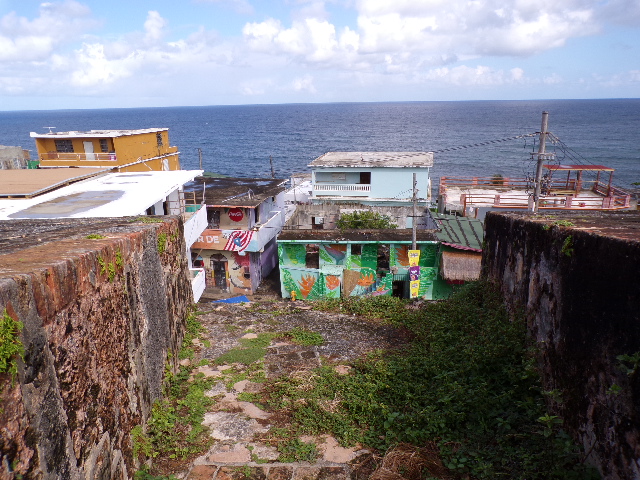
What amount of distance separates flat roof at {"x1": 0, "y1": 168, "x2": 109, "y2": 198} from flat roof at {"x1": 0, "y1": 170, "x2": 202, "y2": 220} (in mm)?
200

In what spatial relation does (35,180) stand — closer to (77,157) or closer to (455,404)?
(455,404)

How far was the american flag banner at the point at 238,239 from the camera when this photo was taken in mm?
26641

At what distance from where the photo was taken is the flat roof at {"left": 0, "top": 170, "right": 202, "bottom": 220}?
1137 cm

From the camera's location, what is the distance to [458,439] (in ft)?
19.1

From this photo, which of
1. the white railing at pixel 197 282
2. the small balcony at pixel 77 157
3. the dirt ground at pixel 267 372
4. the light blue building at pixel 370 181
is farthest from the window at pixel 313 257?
the small balcony at pixel 77 157

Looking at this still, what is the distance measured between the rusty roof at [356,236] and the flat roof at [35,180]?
9803 mm

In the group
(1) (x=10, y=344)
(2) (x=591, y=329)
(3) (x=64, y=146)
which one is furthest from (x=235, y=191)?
(1) (x=10, y=344)

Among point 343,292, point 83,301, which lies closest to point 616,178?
point 343,292

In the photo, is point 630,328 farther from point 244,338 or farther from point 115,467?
point 244,338

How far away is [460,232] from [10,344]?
22594 mm

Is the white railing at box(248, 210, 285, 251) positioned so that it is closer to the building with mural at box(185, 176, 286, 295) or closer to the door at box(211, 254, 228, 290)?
the building with mural at box(185, 176, 286, 295)

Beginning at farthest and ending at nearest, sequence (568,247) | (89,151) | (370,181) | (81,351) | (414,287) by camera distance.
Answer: (89,151), (370,181), (414,287), (568,247), (81,351)

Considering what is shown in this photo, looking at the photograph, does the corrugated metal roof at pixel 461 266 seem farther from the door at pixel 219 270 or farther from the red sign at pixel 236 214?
the door at pixel 219 270

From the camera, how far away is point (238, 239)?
27.0 meters
